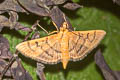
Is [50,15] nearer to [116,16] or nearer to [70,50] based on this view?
[70,50]

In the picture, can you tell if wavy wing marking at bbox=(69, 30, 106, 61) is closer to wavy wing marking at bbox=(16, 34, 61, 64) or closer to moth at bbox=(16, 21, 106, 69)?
moth at bbox=(16, 21, 106, 69)

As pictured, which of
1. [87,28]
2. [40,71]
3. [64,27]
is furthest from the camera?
[87,28]

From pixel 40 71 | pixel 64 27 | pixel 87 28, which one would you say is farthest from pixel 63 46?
pixel 87 28

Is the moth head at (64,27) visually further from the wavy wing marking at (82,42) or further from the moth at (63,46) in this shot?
the wavy wing marking at (82,42)

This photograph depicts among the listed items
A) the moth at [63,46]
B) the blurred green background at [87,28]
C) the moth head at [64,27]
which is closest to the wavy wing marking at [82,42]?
the moth at [63,46]

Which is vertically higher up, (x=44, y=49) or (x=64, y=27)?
(x=64, y=27)

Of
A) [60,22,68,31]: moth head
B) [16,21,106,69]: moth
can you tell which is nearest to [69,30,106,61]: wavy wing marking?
A: [16,21,106,69]: moth

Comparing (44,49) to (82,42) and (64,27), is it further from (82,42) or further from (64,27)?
(82,42)
